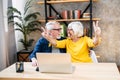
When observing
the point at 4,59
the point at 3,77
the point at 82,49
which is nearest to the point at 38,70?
the point at 3,77

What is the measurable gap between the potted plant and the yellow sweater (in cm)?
186

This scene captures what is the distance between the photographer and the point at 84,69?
1.99m

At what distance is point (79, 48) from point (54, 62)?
83 cm

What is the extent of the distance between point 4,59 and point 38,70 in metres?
2.22

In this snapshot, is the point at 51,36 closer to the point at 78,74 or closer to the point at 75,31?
the point at 75,31

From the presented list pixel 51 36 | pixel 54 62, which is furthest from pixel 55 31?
pixel 54 62

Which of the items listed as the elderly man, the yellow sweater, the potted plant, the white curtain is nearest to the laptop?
the elderly man

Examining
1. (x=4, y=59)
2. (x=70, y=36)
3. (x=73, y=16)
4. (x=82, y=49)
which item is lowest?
(x=4, y=59)

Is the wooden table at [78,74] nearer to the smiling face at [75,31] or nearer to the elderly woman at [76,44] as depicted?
the elderly woman at [76,44]

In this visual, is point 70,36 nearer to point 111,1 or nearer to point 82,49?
point 82,49

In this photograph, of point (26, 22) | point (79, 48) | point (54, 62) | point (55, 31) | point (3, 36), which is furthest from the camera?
point (26, 22)

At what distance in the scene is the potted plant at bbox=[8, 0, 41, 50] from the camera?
4246 mm

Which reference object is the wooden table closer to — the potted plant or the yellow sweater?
the yellow sweater

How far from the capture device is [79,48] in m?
2.57
